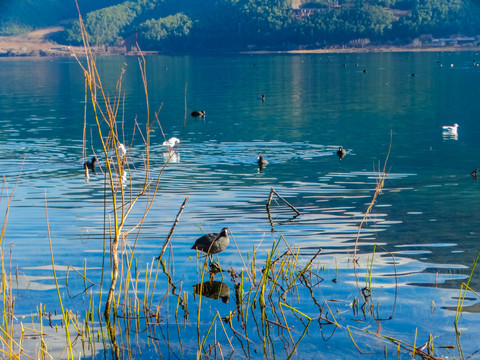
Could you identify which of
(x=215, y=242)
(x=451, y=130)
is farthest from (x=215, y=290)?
(x=451, y=130)

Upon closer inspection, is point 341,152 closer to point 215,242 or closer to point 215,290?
point 215,242

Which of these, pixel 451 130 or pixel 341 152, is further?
pixel 451 130

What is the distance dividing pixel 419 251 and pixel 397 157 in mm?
15820

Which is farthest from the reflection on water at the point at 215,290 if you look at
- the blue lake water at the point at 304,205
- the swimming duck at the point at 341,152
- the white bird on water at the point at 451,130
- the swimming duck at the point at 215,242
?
the white bird on water at the point at 451,130

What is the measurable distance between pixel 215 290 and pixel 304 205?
8107mm

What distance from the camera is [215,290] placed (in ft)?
36.0

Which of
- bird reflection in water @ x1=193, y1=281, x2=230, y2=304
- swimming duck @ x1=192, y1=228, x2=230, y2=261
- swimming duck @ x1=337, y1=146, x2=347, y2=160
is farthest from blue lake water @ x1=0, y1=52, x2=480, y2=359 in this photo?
swimming duck @ x1=192, y1=228, x2=230, y2=261

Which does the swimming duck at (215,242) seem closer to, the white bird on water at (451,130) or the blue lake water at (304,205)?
the blue lake water at (304,205)

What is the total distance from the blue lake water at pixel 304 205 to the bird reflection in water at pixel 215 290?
0.48 ft

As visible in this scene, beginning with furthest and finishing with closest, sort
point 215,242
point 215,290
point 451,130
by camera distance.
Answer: point 451,130 < point 215,242 < point 215,290

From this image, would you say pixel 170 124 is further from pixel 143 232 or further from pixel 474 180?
pixel 143 232

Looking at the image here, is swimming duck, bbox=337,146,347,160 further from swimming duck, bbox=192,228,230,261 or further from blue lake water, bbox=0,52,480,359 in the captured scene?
swimming duck, bbox=192,228,230,261

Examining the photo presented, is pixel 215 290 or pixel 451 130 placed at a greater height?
pixel 451 130

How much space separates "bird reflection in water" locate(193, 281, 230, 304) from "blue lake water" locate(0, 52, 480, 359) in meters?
0.15
